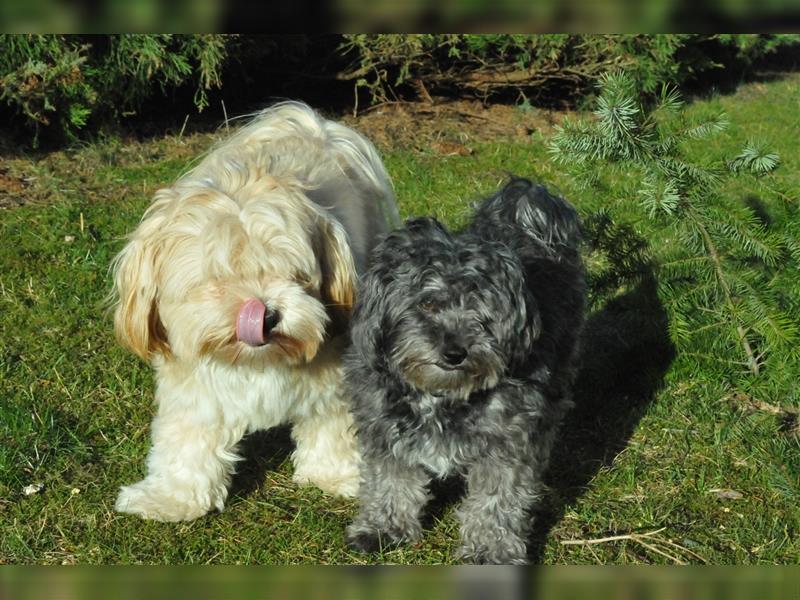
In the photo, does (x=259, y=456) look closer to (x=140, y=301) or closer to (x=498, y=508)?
(x=140, y=301)

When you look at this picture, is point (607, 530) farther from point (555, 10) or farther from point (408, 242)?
point (555, 10)

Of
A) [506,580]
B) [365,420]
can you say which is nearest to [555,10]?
[506,580]

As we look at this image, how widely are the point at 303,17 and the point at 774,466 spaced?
436cm

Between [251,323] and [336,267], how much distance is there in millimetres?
631

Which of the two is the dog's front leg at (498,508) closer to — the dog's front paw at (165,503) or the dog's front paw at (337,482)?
the dog's front paw at (337,482)

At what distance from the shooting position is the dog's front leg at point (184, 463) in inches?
151

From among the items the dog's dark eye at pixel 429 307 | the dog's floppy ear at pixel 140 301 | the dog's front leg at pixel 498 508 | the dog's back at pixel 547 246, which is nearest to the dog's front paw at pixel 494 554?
the dog's front leg at pixel 498 508

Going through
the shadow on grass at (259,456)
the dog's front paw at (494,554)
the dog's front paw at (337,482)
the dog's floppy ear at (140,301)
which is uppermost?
the dog's floppy ear at (140,301)

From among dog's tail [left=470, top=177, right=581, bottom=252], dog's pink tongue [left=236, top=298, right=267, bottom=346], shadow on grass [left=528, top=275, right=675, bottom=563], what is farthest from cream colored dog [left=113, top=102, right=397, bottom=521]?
shadow on grass [left=528, top=275, right=675, bottom=563]

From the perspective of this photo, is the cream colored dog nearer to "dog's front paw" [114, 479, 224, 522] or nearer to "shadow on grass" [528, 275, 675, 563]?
"dog's front paw" [114, 479, 224, 522]

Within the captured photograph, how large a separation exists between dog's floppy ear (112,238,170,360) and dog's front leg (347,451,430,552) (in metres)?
1.02

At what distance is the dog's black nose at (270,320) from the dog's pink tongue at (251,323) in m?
0.02

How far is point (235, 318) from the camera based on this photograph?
3289mm

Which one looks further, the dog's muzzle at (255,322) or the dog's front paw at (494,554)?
the dog's front paw at (494,554)
